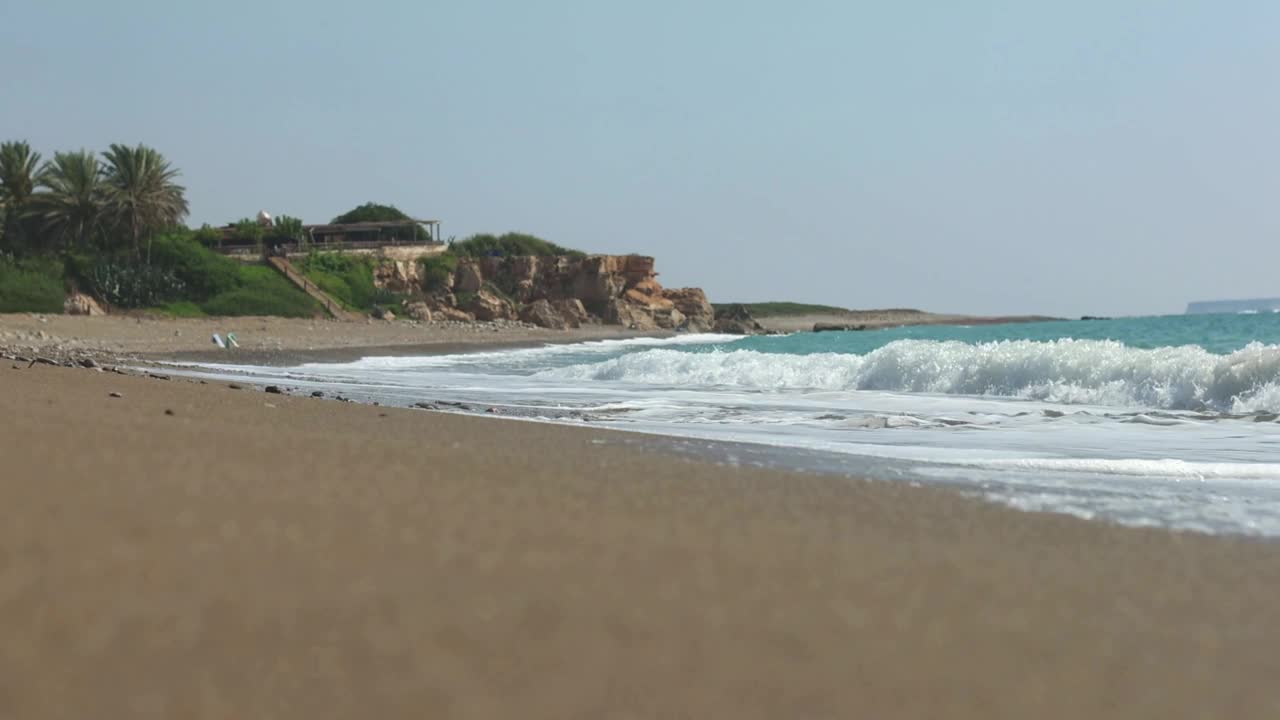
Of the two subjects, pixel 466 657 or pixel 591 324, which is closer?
pixel 466 657

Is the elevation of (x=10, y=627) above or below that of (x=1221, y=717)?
above

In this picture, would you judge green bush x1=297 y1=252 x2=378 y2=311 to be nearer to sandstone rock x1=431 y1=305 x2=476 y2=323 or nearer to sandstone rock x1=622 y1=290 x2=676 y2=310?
sandstone rock x1=431 y1=305 x2=476 y2=323

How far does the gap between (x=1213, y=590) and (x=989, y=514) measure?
1.18m

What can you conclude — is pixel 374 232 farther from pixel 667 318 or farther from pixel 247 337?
pixel 247 337

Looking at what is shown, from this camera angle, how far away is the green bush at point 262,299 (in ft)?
134

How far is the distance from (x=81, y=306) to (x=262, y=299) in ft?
20.6

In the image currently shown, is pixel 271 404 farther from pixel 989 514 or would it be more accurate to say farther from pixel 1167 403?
pixel 1167 403

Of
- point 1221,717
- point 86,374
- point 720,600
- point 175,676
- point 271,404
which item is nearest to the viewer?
Answer: point 175,676

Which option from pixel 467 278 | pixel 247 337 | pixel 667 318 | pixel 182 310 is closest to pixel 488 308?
pixel 467 278

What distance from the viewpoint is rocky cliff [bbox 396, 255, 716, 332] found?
169ft

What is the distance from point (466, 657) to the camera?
215 centimetres

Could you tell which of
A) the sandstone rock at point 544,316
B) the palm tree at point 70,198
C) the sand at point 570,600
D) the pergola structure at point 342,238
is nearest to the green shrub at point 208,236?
the pergola structure at point 342,238

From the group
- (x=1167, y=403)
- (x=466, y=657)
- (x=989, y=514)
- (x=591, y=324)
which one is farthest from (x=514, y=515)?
(x=591, y=324)

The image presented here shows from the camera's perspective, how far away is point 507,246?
205 feet
